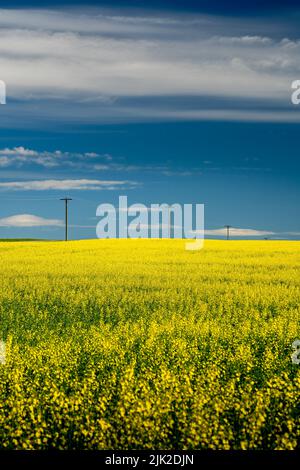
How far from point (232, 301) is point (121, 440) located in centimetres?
1409

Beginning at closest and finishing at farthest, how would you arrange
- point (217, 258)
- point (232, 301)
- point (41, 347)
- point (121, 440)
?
point (121, 440), point (41, 347), point (232, 301), point (217, 258)

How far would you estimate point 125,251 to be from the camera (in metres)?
49.1

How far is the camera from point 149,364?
484 inches

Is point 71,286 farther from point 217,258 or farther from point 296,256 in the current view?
point 296,256

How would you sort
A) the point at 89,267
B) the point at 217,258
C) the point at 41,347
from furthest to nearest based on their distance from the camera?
the point at 217,258
the point at 89,267
the point at 41,347

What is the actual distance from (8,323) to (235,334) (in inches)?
310

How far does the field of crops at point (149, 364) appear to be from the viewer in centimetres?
866

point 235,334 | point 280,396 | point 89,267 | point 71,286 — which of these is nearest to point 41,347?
point 235,334

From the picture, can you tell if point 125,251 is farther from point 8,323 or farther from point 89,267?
point 8,323

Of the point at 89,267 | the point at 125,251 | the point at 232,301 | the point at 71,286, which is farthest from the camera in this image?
the point at 125,251

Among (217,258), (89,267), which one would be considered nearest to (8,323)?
(89,267)

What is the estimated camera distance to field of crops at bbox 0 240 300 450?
8656 mm

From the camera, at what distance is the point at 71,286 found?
88.6 feet
